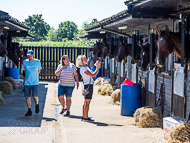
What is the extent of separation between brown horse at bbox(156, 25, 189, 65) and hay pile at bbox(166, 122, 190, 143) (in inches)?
60.6

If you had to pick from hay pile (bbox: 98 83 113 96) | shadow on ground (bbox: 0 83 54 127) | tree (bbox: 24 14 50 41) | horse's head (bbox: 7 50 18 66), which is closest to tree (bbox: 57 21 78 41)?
tree (bbox: 24 14 50 41)

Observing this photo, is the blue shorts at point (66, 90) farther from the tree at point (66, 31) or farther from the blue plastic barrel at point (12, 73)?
the tree at point (66, 31)

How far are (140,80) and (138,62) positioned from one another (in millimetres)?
684

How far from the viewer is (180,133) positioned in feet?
18.1

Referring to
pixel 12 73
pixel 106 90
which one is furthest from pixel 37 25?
pixel 106 90

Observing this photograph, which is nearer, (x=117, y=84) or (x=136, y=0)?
(x=136, y=0)

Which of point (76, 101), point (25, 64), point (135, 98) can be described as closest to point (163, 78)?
point (135, 98)

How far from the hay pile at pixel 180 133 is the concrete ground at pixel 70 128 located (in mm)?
558

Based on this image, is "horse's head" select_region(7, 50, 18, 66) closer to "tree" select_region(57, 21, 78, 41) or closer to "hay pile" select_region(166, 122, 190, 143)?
"hay pile" select_region(166, 122, 190, 143)

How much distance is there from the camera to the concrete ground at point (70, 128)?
6176mm

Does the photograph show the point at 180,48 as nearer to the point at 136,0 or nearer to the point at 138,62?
the point at 136,0

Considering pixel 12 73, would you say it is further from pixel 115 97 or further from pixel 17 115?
pixel 17 115

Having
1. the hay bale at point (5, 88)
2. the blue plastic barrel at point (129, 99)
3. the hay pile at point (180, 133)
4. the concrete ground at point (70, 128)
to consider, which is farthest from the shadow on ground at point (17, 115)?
the hay pile at point (180, 133)

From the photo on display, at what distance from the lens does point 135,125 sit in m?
7.65
